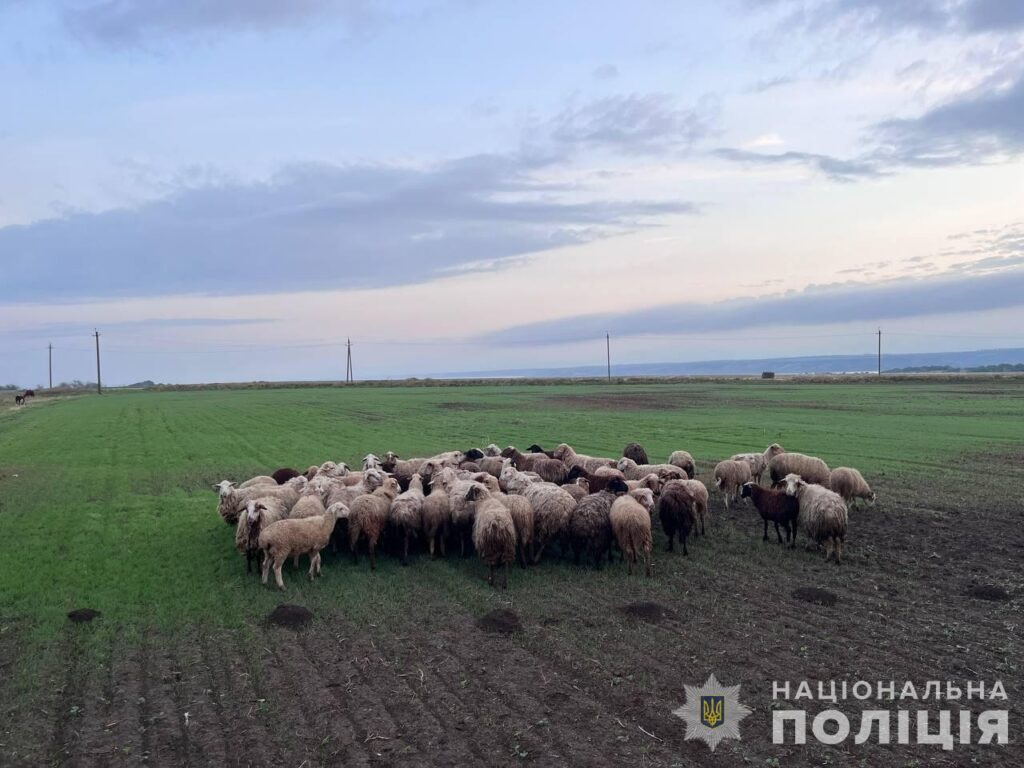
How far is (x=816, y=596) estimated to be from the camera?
1046cm

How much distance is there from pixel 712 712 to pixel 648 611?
2727 millimetres

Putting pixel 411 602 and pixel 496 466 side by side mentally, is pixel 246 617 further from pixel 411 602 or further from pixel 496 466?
pixel 496 466

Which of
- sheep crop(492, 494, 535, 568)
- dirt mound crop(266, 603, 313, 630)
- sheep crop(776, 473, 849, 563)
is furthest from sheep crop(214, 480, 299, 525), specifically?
sheep crop(776, 473, 849, 563)

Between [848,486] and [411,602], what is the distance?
1105cm

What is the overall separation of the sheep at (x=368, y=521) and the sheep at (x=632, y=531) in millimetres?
4293

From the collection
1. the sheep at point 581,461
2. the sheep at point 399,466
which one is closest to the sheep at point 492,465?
the sheep at point 399,466

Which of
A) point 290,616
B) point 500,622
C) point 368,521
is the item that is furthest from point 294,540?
point 500,622

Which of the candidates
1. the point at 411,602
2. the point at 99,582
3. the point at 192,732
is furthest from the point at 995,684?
the point at 99,582

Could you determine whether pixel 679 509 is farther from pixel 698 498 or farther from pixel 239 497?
pixel 239 497

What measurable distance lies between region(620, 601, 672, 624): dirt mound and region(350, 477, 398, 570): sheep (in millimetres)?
4744

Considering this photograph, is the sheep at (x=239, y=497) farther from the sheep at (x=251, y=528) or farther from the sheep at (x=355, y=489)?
the sheep at (x=251, y=528)

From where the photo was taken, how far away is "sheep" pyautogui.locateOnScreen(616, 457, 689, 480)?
53.1 ft

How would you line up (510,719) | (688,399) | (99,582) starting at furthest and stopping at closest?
(688,399), (99,582), (510,719)

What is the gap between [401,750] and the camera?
21.4 feet
